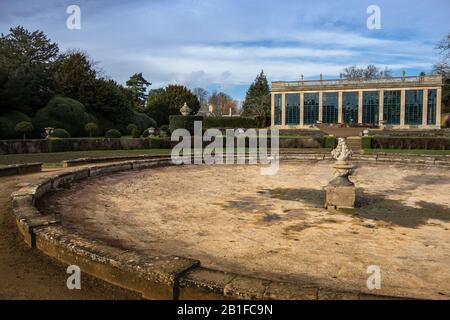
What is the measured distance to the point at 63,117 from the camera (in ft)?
102

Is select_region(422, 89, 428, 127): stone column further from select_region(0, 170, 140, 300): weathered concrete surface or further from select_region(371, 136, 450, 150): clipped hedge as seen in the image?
select_region(0, 170, 140, 300): weathered concrete surface

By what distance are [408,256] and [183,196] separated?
5542mm

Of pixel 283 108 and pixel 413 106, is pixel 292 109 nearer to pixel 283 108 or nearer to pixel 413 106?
pixel 283 108

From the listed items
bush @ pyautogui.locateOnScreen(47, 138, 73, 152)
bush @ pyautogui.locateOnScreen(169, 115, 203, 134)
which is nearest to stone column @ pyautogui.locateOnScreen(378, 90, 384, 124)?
bush @ pyautogui.locateOnScreen(169, 115, 203, 134)

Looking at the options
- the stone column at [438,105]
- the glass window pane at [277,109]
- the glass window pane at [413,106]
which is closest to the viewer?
the stone column at [438,105]

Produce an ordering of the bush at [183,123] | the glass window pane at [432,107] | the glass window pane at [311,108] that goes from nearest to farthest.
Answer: the bush at [183,123]
the glass window pane at [432,107]
the glass window pane at [311,108]

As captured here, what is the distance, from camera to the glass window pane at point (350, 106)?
5709 cm

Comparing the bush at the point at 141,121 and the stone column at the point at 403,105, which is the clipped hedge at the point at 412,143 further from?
the stone column at the point at 403,105

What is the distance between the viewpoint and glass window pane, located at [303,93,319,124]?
5947 centimetres

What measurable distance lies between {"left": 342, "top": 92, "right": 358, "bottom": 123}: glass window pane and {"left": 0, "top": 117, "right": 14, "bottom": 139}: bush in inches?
1778

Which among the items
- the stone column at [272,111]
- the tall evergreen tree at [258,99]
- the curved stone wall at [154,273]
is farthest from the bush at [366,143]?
the tall evergreen tree at [258,99]

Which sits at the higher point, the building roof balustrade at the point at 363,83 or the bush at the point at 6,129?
the building roof balustrade at the point at 363,83

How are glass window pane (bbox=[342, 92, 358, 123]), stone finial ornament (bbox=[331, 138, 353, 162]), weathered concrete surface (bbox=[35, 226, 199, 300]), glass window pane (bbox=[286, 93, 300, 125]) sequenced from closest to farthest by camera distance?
weathered concrete surface (bbox=[35, 226, 199, 300]) < stone finial ornament (bbox=[331, 138, 353, 162]) < glass window pane (bbox=[342, 92, 358, 123]) < glass window pane (bbox=[286, 93, 300, 125])

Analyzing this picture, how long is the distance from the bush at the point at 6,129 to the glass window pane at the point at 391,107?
4770 cm
